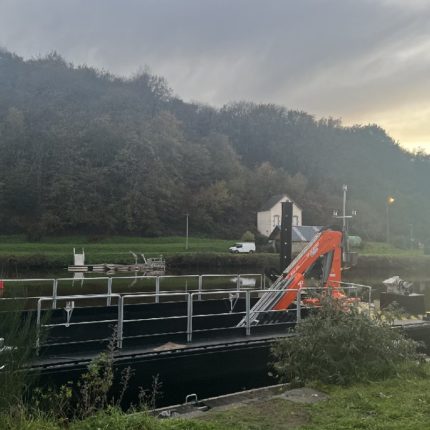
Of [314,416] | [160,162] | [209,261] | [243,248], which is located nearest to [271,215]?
[160,162]

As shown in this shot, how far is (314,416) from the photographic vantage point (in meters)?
5.82

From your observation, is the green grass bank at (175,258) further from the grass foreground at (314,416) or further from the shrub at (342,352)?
the grass foreground at (314,416)

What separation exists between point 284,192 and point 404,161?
223 feet

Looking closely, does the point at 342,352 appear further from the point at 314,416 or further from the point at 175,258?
the point at 175,258

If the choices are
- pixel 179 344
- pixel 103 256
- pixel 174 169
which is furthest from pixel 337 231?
pixel 174 169

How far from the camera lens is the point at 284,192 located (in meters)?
93.2

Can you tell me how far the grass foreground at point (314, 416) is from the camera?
4.89 metres

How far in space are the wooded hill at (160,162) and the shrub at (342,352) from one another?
62158 mm

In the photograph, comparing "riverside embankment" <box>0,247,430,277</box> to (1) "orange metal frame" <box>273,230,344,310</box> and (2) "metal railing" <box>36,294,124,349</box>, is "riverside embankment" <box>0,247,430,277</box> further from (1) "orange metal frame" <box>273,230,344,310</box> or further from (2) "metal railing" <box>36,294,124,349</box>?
(2) "metal railing" <box>36,294,124,349</box>

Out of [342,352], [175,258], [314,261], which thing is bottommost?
[175,258]

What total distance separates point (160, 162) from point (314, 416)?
82.3 m

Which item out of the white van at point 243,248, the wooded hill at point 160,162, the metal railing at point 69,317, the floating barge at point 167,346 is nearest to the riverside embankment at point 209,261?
the white van at point 243,248

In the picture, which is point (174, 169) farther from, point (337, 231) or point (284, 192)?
point (337, 231)

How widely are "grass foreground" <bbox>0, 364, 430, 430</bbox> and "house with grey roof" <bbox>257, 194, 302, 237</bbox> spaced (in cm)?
7359
